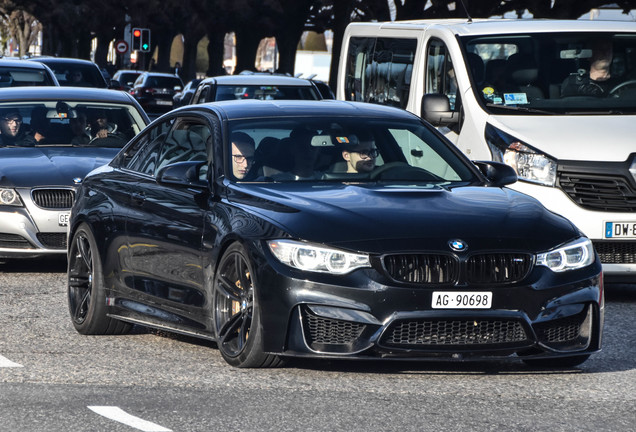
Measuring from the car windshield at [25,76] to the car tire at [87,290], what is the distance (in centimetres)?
1307

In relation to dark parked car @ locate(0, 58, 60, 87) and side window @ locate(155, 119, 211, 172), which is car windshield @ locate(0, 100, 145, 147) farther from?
dark parked car @ locate(0, 58, 60, 87)

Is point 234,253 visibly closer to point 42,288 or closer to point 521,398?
point 521,398

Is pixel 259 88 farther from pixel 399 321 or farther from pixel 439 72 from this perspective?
pixel 399 321

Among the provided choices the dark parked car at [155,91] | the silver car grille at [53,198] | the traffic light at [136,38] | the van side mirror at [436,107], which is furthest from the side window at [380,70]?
the traffic light at [136,38]

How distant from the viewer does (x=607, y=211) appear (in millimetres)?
10656

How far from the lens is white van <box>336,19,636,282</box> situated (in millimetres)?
10688

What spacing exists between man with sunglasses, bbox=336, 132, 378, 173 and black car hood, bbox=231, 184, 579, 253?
32cm

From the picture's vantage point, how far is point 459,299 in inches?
277

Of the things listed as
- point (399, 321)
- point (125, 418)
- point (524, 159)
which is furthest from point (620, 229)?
point (125, 418)

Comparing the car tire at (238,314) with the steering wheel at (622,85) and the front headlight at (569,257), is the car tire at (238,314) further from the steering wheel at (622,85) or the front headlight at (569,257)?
the steering wheel at (622,85)

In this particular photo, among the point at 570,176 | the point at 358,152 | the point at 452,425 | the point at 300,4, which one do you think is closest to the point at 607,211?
the point at 570,176

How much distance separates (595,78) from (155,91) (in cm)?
4172

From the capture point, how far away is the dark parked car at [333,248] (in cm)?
705

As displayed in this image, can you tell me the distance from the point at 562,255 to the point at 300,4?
59535 mm
